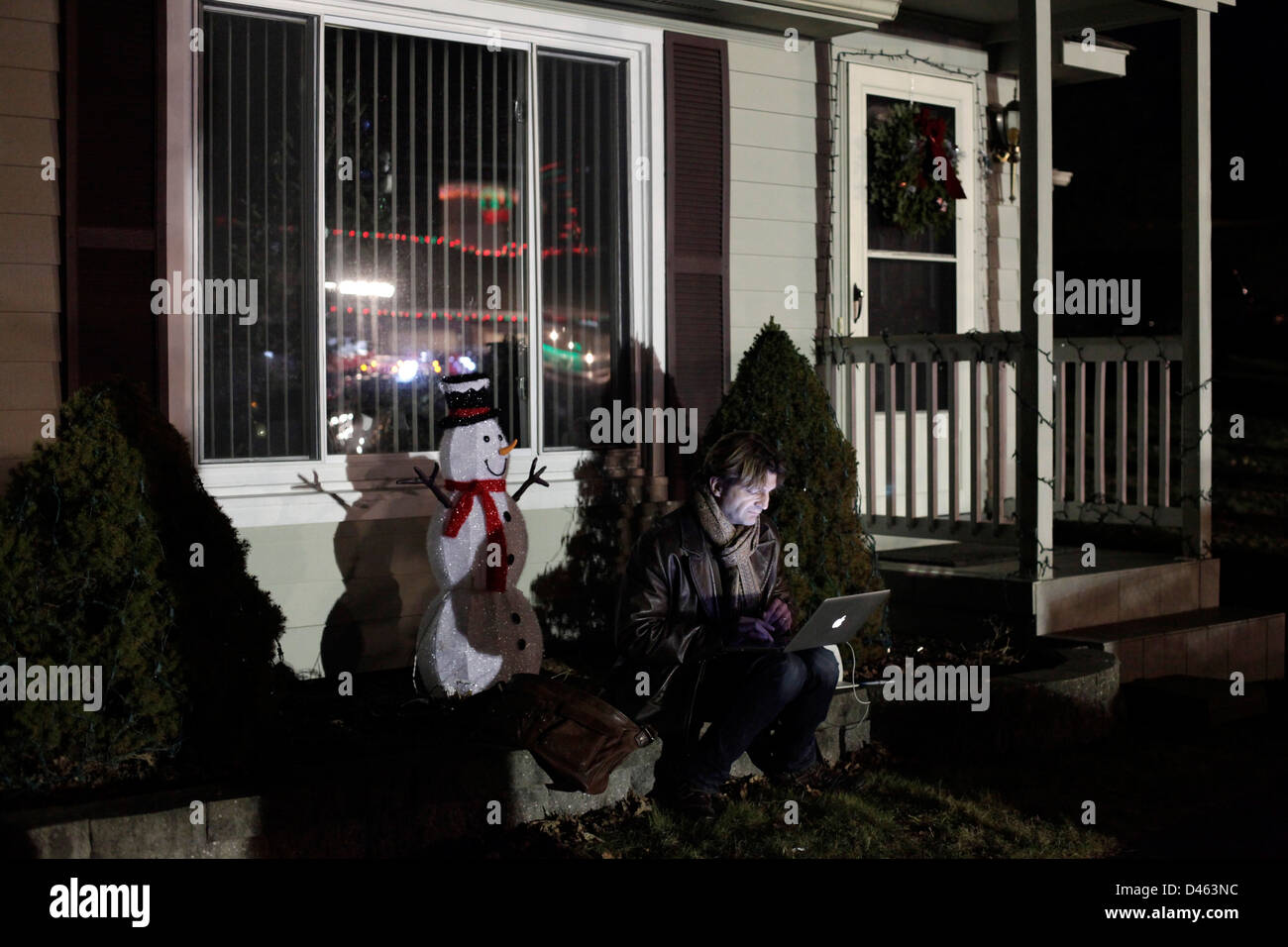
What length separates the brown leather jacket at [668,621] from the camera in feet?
16.5

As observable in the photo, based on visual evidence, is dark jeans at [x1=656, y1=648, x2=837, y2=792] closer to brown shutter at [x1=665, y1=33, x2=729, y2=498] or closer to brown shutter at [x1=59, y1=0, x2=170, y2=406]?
brown shutter at [x1=665, y1=33, x2=729, y2=498]

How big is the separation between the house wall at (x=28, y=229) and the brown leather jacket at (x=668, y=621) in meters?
2.40

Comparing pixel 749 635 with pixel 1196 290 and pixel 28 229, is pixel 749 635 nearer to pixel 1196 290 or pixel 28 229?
pixel 28 229

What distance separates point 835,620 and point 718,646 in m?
0.42

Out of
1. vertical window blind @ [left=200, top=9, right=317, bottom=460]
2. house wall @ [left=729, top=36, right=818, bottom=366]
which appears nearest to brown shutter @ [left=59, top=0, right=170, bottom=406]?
vertical window blind @ [left=200, top=9, right=317, bottom=460]

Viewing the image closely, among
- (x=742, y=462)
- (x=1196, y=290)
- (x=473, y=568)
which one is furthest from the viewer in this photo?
(x=1196, y=290)

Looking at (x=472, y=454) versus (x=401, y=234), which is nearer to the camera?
(x=472, y=454)

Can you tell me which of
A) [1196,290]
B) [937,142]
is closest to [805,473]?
[1196,290]

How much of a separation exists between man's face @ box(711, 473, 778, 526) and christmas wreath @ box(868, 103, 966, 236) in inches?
165

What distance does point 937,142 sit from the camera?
9070 mm

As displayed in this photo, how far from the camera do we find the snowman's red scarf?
563 cm

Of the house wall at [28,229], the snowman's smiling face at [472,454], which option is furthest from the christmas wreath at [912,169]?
the house wall at [28,229]

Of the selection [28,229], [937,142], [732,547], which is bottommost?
[732,547]

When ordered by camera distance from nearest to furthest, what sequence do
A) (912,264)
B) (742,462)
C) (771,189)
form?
(742,462) < (771,189) < (912,264)
